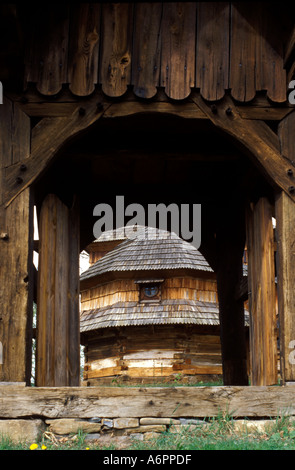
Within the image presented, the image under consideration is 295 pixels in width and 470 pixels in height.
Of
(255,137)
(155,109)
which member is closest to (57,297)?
(155,109)

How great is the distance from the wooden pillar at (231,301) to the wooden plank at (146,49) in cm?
358

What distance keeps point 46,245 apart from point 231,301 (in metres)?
3.45

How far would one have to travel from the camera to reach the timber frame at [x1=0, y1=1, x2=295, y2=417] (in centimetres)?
595

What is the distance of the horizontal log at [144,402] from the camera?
588cm

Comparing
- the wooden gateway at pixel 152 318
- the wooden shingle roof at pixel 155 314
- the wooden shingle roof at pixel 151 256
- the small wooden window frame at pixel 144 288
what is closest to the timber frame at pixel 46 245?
the wooden shingle roof at pixel 155 314

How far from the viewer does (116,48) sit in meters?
6.70

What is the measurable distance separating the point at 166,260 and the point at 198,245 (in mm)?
11159

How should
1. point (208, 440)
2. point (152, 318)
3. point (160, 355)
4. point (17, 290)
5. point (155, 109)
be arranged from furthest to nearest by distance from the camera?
point (160, 355)
point (152, 318)
point (155, 109)
point (17, 290)
point (208, 440)

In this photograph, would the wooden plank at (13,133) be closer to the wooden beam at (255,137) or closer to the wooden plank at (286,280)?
the wooden beam at (255,137)

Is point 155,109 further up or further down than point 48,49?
further down

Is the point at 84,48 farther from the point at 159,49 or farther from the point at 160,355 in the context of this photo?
the point at 160,355

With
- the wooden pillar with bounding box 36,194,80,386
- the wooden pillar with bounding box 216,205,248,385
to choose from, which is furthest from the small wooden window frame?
the wooden pillar with bounding box 36,194,80,386

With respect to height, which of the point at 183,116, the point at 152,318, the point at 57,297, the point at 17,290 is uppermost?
the point at 183,116

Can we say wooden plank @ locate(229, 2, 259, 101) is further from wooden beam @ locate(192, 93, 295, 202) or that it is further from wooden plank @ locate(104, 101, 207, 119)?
wooden plank @ locate(104, 101, 207, 119)
